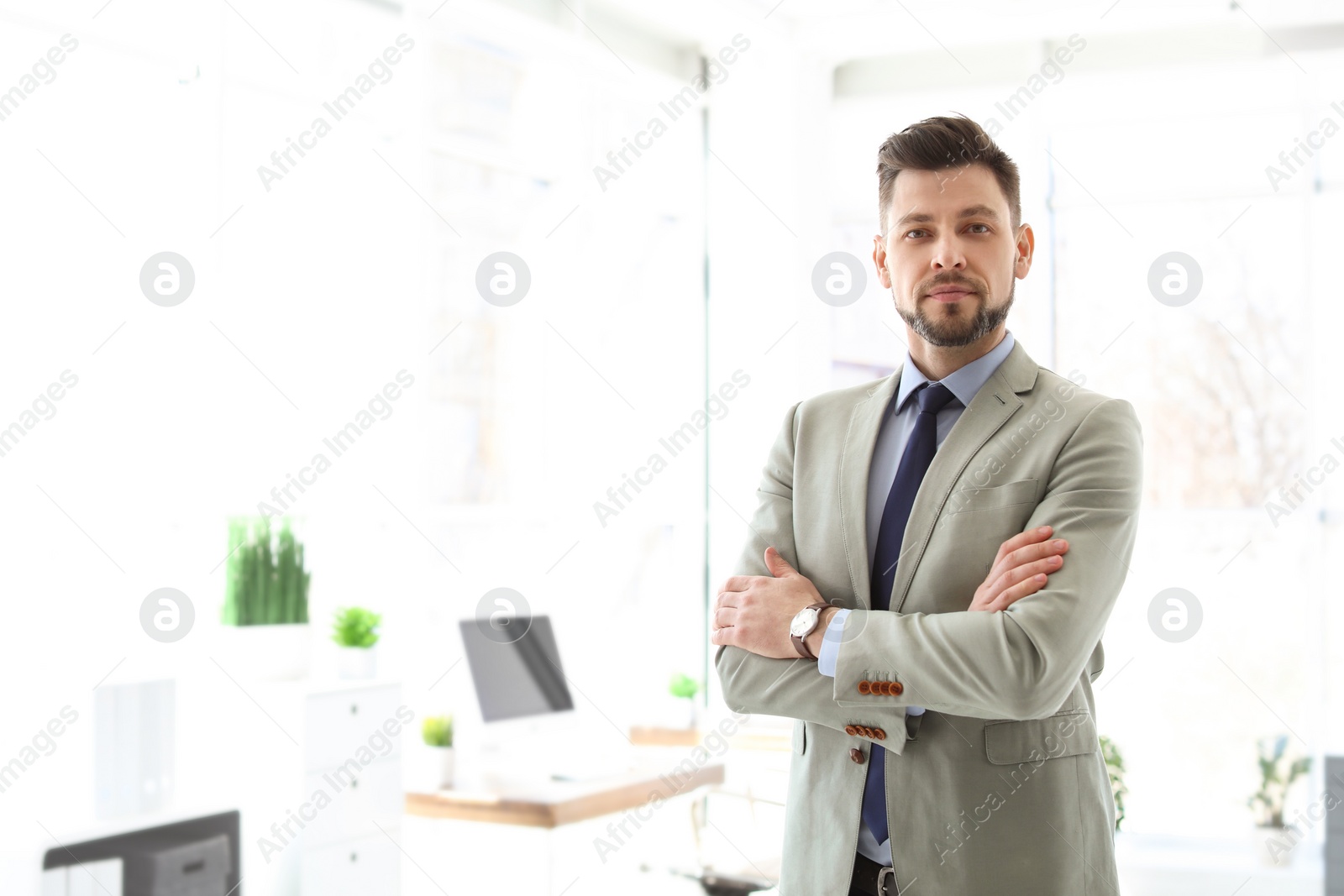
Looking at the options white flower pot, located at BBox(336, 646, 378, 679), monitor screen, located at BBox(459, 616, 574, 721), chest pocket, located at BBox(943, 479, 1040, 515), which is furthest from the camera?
monitor screen, located at BBox(459, 616, 574, 721)

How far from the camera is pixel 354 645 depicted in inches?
138

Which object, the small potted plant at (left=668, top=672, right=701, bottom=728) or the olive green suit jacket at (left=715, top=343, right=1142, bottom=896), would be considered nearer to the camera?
the olive green suit jacket at (left=715, top=343, right=1142, bottom=896)

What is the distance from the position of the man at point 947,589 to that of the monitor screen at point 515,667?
226cm

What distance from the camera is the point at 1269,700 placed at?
4980 mm

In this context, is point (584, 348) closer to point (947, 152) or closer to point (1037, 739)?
point (947, 152)

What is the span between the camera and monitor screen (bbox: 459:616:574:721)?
3.89m

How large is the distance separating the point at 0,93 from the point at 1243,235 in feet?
15.6

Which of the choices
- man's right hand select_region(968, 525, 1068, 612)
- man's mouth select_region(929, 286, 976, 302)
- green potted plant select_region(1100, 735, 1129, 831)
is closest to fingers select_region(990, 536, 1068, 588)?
man's right hand select_region(968, 525, 1068, 612)

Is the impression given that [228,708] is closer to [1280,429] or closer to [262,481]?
[262,481]

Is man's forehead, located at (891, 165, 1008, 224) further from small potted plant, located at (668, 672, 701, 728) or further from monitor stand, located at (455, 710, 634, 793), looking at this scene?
small potted plant, located at (668, 672, 701, 728)

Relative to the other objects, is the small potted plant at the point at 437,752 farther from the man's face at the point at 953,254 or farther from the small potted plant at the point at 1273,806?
the small potted plant at the point at 1273,806

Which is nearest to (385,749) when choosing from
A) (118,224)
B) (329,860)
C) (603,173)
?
(329,860)

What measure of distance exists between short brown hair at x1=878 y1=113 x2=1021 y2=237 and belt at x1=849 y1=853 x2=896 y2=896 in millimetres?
939

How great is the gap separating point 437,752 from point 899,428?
2.54m
